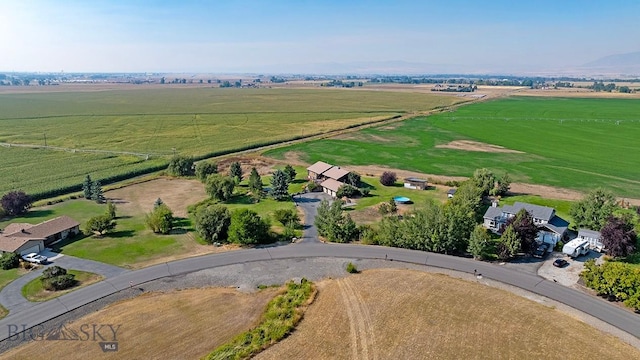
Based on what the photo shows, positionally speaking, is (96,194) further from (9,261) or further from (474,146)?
(474,146)

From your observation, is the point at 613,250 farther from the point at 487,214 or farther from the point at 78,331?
the point at 78,331

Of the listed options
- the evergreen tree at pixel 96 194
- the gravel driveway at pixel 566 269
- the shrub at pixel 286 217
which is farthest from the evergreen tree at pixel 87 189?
the gravel driveway at pixel 566 269

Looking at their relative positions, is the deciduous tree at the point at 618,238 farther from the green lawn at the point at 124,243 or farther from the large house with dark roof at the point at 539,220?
the green lawn at the point at 124,243

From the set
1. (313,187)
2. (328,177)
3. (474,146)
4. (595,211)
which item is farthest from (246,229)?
(474,146)

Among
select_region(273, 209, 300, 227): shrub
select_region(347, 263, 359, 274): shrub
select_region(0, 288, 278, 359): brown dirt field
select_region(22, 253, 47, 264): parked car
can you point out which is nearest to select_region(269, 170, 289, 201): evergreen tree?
select_region(273, 209, 300, 227): shrub

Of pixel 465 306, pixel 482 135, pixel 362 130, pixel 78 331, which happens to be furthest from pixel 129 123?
pixel 465 306

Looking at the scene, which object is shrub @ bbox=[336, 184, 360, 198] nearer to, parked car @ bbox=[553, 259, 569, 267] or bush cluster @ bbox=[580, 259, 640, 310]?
parked car @ bbox=[553, 259, 569, 267]

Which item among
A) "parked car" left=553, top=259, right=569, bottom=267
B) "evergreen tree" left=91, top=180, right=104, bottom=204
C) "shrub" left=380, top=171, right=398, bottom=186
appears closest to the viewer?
"parked car" left=553, top=259, right=569, bottom=267
